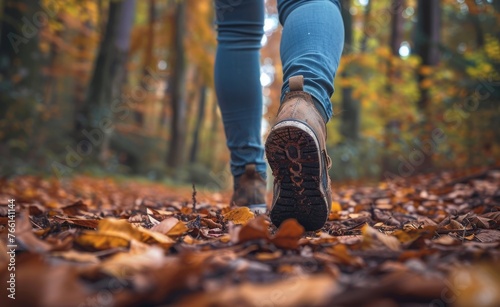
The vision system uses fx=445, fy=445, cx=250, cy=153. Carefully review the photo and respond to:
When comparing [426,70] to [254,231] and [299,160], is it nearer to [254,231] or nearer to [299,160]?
[299,160]

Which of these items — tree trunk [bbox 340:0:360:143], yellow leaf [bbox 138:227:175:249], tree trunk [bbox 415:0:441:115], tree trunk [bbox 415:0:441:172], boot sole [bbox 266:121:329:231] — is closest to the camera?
yellow leaf [bbox 138:227:175:249]

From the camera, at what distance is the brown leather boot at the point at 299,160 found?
1.25 meters

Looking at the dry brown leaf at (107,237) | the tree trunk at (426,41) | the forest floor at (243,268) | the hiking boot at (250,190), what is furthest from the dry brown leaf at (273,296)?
the tree trunk at (426,41)

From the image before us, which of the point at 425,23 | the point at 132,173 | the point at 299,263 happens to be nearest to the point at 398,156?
the point at 425,23

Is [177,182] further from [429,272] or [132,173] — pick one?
[429,272]

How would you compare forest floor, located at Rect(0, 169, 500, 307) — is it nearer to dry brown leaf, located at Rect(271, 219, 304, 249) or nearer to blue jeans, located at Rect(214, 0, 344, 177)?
dry brown leaf, located at Rect(271, 219, 304, 249)

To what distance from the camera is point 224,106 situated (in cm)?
196

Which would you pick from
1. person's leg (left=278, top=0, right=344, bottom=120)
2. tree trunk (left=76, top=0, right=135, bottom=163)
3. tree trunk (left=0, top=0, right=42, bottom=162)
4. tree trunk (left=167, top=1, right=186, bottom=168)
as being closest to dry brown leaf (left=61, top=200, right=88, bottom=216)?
person's leg (left=278, top=0, right=344, bottom=120)

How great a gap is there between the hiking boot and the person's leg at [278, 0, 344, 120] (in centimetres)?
55

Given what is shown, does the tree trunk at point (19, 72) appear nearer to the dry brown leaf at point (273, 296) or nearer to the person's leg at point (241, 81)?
the person's leg at point (241, 81)

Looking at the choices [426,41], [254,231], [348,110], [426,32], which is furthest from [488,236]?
[348,110]

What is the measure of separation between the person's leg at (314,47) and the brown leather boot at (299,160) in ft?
0.24

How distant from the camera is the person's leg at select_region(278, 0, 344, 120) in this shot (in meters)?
1.40

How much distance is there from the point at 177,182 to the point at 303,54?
10128 mm
